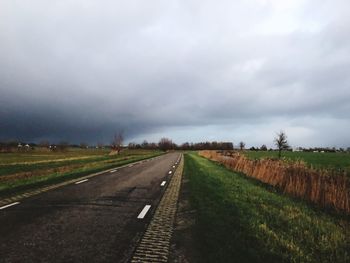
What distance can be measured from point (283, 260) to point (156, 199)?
695 centimetres

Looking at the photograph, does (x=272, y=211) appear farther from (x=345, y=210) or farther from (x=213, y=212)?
(x=345, y=210)

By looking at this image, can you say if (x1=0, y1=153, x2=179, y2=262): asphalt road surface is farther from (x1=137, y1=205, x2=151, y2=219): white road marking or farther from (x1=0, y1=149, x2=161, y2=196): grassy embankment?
(x1=0, y1=149, x2=161, y2=196): grassy embankment

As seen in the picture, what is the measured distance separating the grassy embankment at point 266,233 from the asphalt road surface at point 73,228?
4.81 feet

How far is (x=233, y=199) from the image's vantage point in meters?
12.4

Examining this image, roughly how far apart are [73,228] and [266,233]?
13.3 feet

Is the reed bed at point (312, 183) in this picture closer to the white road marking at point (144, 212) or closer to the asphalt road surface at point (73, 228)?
the asphalt road surface at point (73, 228)

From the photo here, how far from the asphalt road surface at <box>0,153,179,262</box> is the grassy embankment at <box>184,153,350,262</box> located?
4.81 feet

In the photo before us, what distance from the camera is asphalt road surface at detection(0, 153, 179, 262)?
5699 mm

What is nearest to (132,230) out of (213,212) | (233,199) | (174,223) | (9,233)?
(174,223)

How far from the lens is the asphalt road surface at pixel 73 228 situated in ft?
18.7

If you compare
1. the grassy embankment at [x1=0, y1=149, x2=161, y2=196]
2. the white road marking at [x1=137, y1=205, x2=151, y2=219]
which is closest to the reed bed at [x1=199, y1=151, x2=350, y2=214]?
the white road marking at [x1=137, y1=205, x2=151, y2=219]

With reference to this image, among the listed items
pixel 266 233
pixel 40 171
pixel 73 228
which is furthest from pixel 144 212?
pixel 40 171

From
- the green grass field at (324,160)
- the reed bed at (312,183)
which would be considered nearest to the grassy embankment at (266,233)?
the reed bed at (312,183)

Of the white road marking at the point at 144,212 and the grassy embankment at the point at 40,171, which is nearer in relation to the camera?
the white road marking at the point at 144,212
